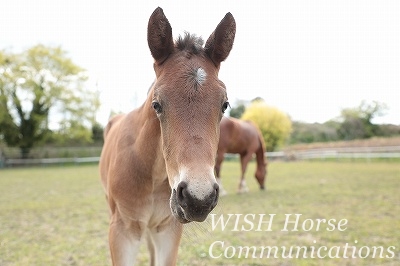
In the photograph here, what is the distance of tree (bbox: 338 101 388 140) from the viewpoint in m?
60.1

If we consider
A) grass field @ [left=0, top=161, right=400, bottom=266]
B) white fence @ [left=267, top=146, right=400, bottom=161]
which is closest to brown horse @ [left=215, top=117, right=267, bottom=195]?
grass field @ [left=0, top=161, right=400, bottom=266]

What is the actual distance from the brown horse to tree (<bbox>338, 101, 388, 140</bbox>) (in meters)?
55.9

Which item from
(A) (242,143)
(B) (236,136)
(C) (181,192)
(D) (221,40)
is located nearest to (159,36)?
(D) (221,40)

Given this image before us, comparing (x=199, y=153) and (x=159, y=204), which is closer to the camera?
(x=199, y=153)

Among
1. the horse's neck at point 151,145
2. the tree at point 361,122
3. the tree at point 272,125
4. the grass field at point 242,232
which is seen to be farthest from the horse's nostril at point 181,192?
the tree at point 361,122

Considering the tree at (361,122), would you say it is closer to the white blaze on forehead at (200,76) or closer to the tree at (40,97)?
the tree at (40,97)

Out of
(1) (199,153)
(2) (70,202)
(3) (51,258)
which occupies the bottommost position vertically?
(2) (70,202)

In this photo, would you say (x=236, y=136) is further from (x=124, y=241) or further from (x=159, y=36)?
(x=159, y=36)

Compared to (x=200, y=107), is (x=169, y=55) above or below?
above

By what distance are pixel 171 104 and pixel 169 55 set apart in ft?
2.00

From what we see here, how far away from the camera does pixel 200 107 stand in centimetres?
211

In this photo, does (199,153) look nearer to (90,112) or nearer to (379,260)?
(379,260)

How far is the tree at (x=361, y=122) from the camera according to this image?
60.1m

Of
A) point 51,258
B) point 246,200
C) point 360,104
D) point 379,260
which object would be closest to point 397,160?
point 246,200
